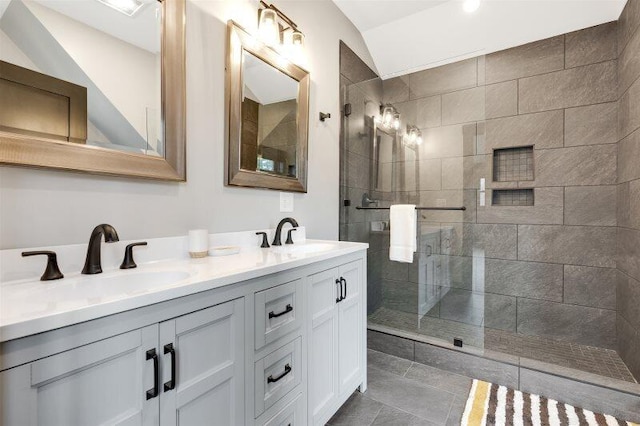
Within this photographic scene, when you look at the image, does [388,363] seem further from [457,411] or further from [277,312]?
[277,312]

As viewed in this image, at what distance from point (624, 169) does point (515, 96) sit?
0.95 m

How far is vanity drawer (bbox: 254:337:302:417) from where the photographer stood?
1056 millimetres

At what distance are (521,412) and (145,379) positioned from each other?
1.85 m

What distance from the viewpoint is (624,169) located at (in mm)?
2029

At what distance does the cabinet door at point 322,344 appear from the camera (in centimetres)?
133

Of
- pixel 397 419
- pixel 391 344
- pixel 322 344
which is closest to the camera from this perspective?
pixel 322 344

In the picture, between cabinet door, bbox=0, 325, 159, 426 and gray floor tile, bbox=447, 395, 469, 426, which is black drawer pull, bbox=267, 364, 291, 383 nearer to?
cabinet door, bbox=0, 325, 159, 426

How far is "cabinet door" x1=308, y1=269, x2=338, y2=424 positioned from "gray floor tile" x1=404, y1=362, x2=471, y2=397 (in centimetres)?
74

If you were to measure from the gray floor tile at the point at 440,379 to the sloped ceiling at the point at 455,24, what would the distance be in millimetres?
2376

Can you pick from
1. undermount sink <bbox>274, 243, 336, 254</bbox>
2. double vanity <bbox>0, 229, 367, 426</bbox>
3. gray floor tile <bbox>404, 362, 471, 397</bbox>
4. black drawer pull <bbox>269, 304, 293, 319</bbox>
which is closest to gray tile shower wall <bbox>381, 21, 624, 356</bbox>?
gray floor tile <bbox>404, 362, 471, 397</bbox>

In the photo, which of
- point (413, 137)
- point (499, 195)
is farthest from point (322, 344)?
point (499, 195)

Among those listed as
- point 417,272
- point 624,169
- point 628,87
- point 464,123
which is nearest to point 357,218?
→ point 417,272

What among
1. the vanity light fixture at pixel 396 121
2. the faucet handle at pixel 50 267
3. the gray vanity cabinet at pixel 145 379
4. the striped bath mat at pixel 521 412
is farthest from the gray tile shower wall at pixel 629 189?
the faucet handle at pixel 50 267

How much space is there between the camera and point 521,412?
1.59 meters
